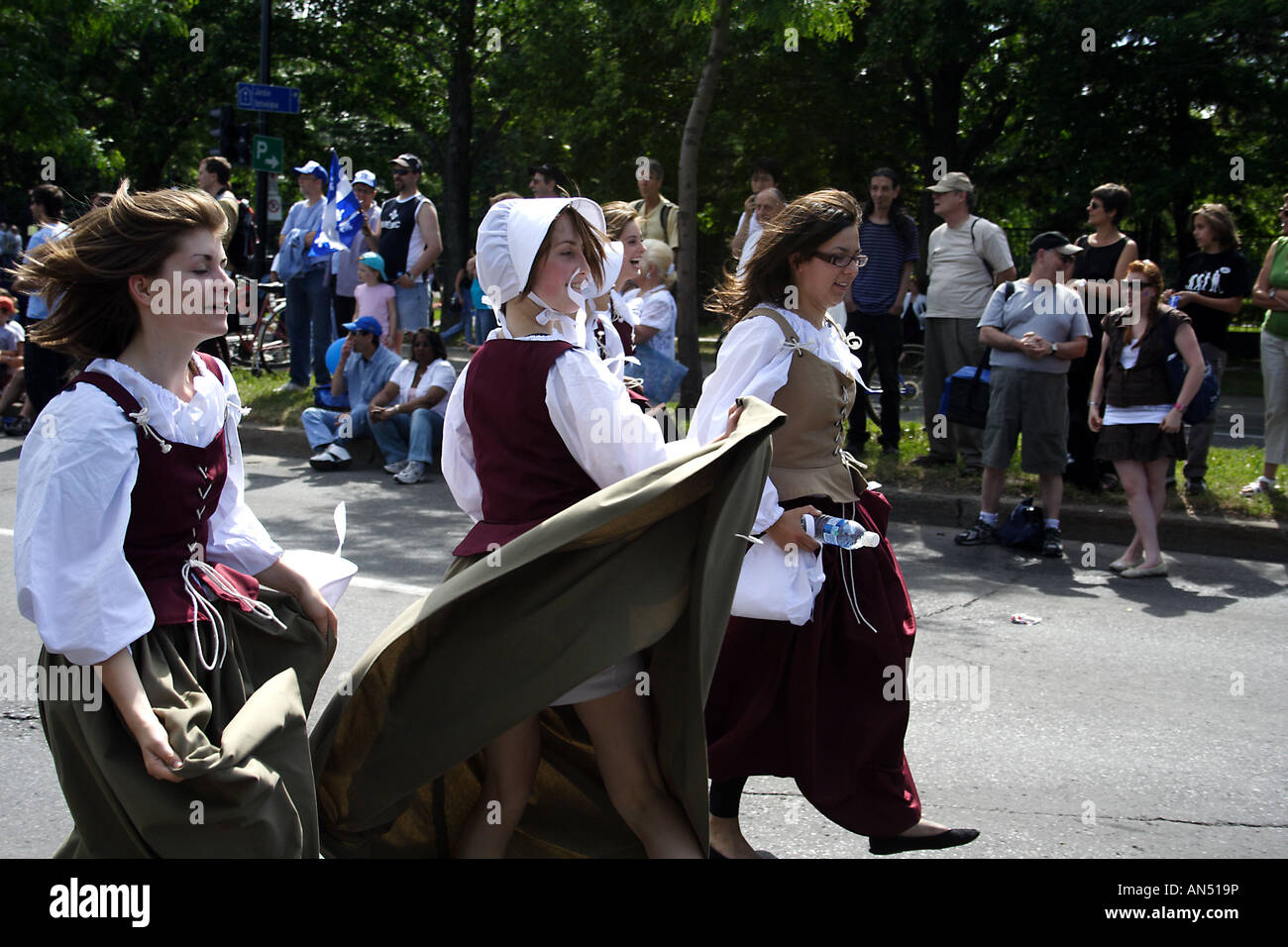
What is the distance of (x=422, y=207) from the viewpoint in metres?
11.9

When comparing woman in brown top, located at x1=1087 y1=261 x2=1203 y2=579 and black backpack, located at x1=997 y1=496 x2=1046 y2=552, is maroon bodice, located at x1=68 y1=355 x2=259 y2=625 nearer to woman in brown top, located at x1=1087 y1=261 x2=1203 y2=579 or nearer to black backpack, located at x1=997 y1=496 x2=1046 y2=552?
woman in brown top, located at x1=1087 y1=261 x2=1203 y2=579

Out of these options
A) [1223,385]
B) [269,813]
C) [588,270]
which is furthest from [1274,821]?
[1223,385]

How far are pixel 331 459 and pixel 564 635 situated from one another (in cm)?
826

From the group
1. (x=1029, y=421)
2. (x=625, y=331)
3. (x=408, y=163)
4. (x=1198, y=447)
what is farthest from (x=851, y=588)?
(x=408, y=163)

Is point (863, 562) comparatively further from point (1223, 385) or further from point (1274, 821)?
point (1223, 385)

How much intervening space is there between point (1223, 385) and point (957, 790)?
17.6 m

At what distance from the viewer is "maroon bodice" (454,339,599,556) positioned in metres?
3.05

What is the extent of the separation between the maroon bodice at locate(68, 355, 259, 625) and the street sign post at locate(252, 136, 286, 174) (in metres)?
13.6

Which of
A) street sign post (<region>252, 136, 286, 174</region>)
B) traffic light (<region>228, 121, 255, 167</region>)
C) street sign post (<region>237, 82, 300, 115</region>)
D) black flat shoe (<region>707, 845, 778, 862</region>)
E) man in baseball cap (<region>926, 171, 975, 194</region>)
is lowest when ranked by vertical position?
black flat shoe (<region>707, 845, 778, 862</region>)

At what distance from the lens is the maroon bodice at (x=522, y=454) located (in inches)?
120

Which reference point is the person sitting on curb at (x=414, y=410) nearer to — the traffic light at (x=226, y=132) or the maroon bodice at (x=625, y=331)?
the maroon bodice at (x=625, y=331)

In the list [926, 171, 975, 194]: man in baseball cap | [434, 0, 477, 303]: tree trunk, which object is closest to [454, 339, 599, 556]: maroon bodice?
[926, 171, 975, 194]: man in baseball cap

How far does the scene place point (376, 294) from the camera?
1159 cm

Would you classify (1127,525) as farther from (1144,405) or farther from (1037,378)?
(1037,378)
